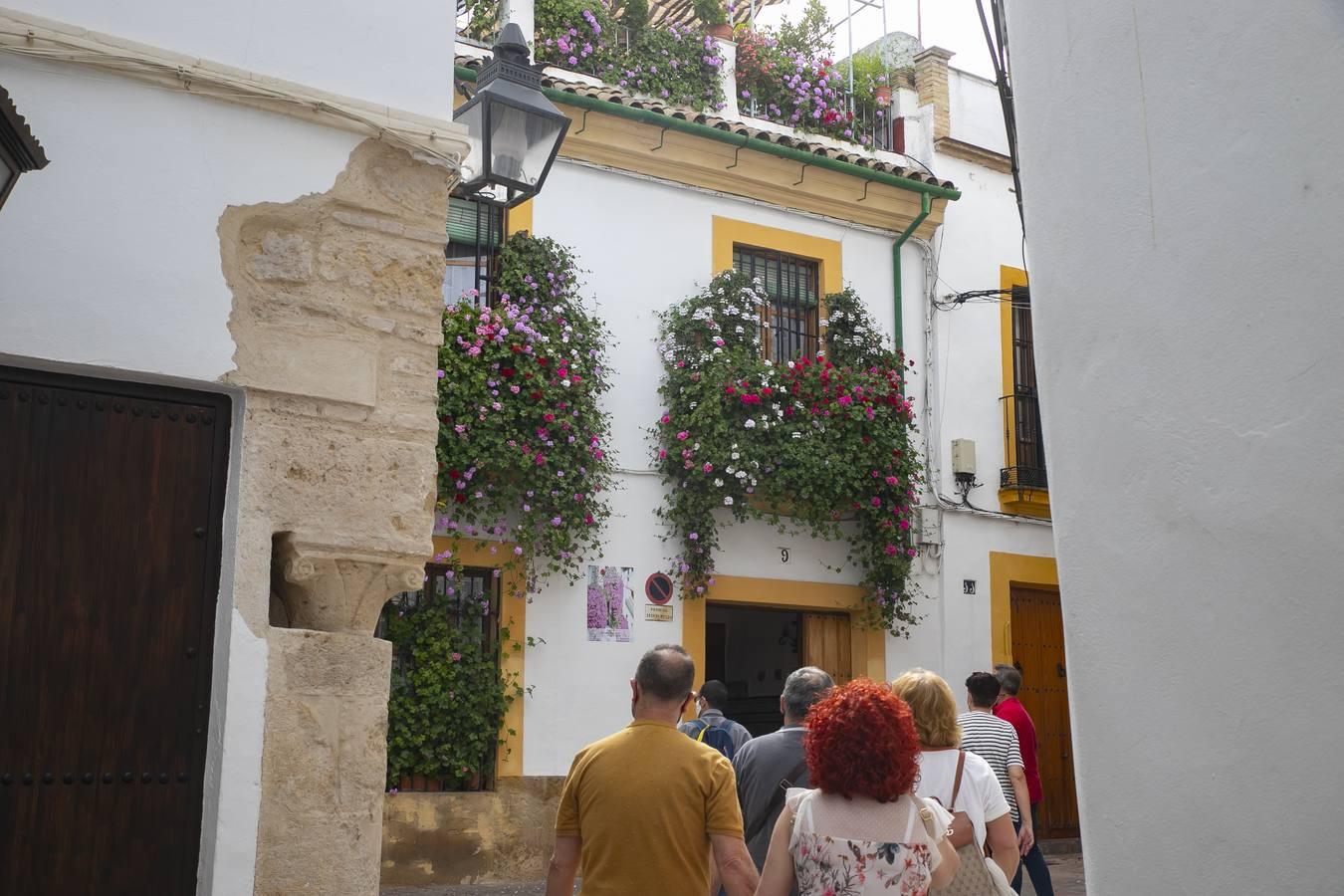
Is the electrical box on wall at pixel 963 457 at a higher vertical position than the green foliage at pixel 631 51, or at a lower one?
lower

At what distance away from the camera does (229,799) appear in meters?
3.95

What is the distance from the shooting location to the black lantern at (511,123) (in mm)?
5629

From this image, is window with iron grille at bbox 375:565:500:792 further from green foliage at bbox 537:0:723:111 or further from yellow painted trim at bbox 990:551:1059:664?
yellow painted trim at bbox 990:551:1059:664

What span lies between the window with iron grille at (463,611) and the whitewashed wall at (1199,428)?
6960 millimetres

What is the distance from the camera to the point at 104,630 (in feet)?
12.7

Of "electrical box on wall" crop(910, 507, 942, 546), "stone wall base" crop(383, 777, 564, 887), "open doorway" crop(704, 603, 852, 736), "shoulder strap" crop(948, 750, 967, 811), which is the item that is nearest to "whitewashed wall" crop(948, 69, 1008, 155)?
"electrical box on wall" crop(910, 507, 942, 546)

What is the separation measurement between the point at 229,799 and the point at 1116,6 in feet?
10.7

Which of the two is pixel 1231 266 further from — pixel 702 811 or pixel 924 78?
pixel 924 78

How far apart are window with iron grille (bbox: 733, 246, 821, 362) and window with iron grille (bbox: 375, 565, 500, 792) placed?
134 inches

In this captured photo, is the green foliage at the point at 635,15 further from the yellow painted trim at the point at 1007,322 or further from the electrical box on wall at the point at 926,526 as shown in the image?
the electrical box on wall at the point at 926,526

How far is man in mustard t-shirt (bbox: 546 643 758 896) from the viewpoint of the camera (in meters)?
3.64

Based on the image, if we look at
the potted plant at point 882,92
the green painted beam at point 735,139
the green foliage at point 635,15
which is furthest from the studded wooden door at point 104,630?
the potted plant at point 882,92

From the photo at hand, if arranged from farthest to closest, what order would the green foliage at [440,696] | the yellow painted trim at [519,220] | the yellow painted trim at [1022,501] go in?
1. the yellow painted trim at [1022,501]
2. the yellow painted trim at [519,220]
3. the green foliage at [440,696]

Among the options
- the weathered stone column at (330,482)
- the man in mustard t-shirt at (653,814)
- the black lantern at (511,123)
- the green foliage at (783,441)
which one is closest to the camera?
the man in mustard t-shirt at (653,814)
